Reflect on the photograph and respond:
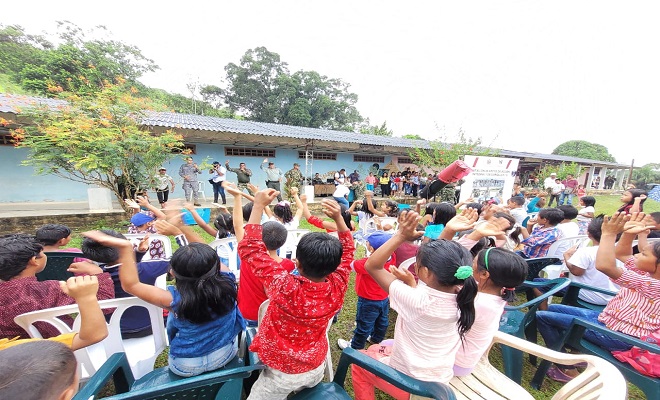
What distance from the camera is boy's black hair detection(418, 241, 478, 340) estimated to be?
117 centimetres

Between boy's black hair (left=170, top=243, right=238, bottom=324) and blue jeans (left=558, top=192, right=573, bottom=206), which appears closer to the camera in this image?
boy's black hair (left=170, top=243, right=238, bottom=324)

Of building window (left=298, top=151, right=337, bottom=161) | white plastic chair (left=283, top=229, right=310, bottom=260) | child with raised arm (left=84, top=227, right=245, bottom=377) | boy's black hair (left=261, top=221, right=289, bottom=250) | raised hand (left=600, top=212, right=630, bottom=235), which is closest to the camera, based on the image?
child with raised arm (left=84, top=227, right=245, bottom=377)

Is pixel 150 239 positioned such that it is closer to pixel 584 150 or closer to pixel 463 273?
pixel 463 273

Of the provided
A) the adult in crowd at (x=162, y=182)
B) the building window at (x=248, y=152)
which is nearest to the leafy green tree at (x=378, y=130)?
the building window at (x=248, y=152)

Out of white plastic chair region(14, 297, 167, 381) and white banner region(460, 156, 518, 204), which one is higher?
white banner region(460, 156, 518, 204)

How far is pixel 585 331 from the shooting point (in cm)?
193

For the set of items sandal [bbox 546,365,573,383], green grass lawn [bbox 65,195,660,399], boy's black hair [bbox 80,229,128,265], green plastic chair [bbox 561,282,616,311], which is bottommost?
green grass lawn [bbox 65,195,660,399]

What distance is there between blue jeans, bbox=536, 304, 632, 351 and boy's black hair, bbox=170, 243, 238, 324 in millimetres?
2368

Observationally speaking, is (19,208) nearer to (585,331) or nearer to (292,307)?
(292,307)

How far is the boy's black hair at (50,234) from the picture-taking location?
2340 millimetres

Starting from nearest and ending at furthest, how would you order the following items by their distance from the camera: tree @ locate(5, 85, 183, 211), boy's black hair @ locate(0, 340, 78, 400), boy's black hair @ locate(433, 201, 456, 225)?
boy's black hair @ locate(0, 340, 78, 400)
boy's black hair @ locate(433, 201, 456, 225)
tree @ locate(5, 85, 183, 211)

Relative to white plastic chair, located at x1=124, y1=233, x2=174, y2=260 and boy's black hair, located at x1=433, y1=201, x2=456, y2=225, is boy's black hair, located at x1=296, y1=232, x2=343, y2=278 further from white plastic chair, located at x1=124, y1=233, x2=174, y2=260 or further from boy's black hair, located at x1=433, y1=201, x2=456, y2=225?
white plastic chair, located at x1=124, y1=233, x2=174, y2=260

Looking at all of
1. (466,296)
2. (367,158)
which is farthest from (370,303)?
(367,158)

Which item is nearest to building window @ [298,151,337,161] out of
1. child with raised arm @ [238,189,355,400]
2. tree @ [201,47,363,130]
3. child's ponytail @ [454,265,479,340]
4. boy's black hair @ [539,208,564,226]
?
boy's black hair @ [539,208,564,226]
